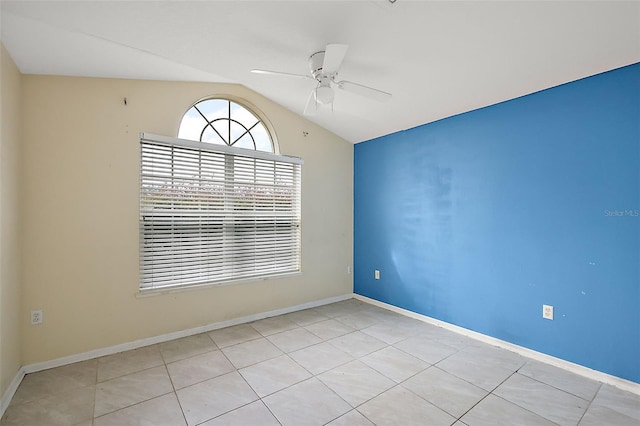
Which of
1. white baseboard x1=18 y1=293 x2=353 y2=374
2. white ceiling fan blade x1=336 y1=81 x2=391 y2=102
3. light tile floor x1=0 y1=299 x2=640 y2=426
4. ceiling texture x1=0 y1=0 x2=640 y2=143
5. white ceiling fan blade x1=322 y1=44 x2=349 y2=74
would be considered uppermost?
ceiling texture x1=0 y1=0 x2=640 y2=143

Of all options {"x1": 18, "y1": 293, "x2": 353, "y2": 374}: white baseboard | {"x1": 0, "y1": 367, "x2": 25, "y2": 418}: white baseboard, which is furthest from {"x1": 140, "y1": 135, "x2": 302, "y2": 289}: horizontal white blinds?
{"x1": 0, "y1": 367, "x2": 25, "y2": 418}: white baseboard

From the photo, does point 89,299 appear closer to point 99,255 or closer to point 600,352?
point 99,255

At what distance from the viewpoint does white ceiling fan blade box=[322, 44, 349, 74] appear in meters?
1.79

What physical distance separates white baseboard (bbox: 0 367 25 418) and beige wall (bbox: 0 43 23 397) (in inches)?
1.3

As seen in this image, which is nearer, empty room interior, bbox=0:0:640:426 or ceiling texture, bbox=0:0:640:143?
ceiling texture, bbox=0:0:640:143

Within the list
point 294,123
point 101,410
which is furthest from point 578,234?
point 101,410

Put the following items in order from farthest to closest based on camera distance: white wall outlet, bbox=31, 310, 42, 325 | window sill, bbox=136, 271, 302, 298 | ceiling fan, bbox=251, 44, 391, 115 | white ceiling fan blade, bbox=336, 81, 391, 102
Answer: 1. window sill, bbox=136, 271, 302, 298
2. white wall outlet, bbox=31, 310, 42, 325
3. white ceiling fan blade, bbox=336, 81, 391, 102
4. ceiling fan, bbox=251, 44, 391, 115

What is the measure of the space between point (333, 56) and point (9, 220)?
8.46 ft

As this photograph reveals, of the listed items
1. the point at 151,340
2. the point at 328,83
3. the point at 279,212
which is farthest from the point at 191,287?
the point at 328,83

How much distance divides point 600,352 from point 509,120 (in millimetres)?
2077

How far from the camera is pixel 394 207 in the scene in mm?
3785

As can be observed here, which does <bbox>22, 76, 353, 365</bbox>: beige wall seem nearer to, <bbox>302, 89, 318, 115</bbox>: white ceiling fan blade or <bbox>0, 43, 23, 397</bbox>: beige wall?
<bbox>0, 43, 23, 397</bbox>: beige wall

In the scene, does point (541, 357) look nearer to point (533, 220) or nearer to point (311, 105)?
point (533, 220)

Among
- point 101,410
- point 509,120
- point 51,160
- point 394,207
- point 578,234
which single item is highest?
point 509,120
